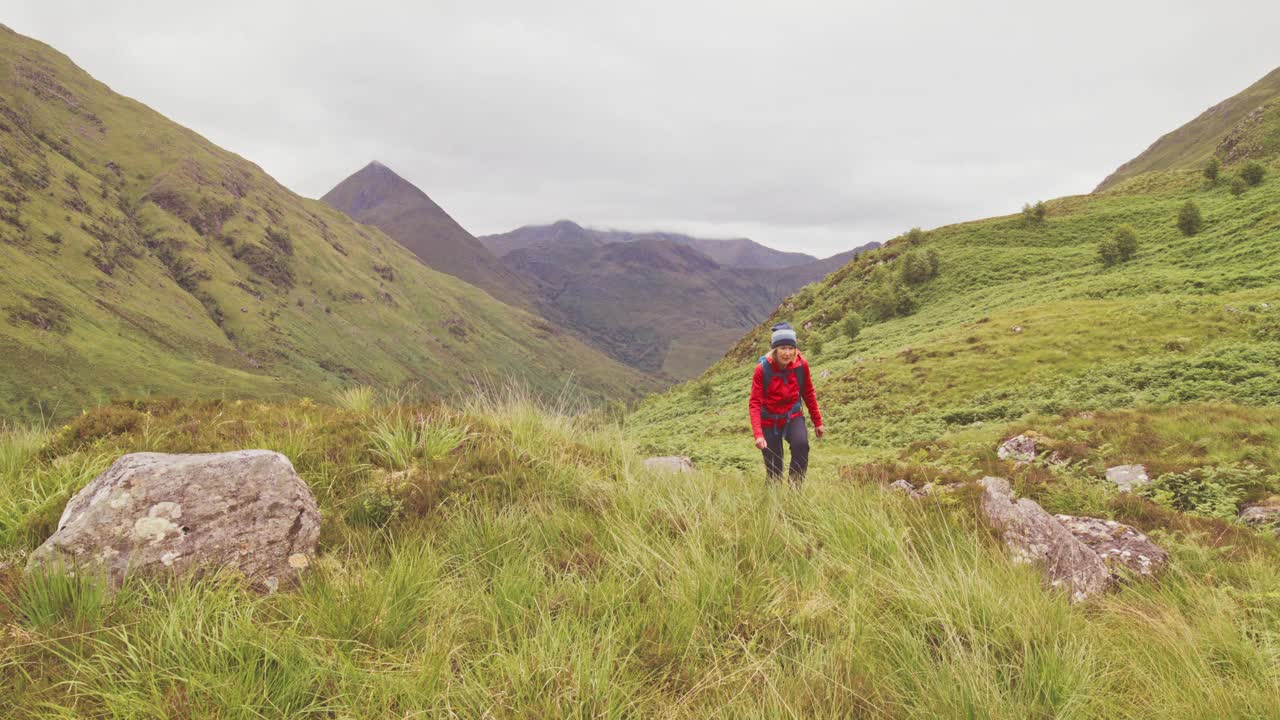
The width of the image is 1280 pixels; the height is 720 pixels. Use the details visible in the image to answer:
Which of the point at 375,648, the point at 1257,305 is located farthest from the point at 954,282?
the point at 375,648

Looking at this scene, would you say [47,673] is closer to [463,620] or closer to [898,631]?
[463,620]

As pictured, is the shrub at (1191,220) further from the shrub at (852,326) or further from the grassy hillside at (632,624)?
the grassy hillside at (632,624)

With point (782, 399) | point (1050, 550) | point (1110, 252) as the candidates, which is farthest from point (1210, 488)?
point (1110, 252)

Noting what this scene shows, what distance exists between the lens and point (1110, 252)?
3397 centimetres

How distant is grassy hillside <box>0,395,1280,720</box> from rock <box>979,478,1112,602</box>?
237 mm

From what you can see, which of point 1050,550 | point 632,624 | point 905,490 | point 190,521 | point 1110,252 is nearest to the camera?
point 632,624

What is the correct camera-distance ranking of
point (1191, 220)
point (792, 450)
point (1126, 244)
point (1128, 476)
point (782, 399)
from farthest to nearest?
point (1126, 244) < point (1191, 220) < point (1128, 476) < point (782, 399) < point (792, 450)

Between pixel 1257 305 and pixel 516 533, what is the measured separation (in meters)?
25.5

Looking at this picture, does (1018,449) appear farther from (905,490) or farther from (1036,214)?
(1036,214)

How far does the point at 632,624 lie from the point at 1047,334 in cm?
2566

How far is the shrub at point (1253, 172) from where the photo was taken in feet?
125

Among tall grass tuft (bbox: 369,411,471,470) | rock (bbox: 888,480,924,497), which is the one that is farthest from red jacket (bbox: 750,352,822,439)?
tall grass tuft (bbox: 369,411,471,470)

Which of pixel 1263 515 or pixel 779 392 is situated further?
pixel 779 392

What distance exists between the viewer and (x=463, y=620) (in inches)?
128
